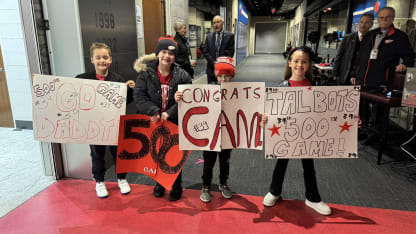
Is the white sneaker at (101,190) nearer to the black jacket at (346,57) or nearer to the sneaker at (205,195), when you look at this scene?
the sneaker at (205,195)

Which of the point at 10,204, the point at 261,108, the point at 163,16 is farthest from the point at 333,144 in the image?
the point at 163,16

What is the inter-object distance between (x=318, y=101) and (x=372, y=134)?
234 cm

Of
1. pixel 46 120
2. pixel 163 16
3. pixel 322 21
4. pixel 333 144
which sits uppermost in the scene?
pixel 322 21

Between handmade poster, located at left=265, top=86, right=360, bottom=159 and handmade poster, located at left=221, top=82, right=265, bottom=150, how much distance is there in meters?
0.08

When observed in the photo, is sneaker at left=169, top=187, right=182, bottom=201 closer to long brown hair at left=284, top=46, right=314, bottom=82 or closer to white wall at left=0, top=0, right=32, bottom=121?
long brown hair at left=284, top=46, right=314, bottom=82

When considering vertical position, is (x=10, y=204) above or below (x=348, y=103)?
below

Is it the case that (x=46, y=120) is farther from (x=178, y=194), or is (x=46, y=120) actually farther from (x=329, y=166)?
(x=329, y=166)

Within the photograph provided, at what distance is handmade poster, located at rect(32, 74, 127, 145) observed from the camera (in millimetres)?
2092

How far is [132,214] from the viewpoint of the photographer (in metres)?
2.10

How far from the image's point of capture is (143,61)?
2.24 m

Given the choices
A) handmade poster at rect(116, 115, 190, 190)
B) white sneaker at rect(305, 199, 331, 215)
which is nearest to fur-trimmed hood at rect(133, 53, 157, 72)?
handmade poster at rect(116, 115, 190, 190)

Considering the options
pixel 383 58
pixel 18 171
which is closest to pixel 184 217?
pixel 18 171

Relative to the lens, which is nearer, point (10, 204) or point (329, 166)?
point (10, 204)

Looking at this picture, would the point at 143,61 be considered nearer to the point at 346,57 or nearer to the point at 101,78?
the point at 101,78
